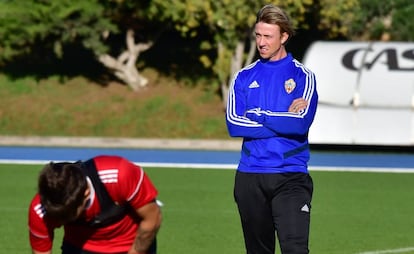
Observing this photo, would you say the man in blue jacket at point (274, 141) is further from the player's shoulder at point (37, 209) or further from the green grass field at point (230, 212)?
the green grass field at point (230, 212)

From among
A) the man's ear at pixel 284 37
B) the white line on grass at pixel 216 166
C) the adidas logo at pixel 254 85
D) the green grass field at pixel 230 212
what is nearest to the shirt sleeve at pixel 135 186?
the adidas logo at pixel 254 85

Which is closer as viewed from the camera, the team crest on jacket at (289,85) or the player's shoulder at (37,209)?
the player's shoulder at (37,209)

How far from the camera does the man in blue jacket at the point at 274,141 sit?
22.0ft

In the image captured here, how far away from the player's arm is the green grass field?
462 centimetres

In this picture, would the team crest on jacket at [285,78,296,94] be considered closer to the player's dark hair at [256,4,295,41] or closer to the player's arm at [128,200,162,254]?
the player's dark hair at [256,4,295,41]

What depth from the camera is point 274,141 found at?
6770mm

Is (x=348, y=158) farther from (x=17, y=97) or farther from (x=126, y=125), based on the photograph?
(x=17, y=97)

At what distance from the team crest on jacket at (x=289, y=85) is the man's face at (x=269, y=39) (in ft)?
0.63

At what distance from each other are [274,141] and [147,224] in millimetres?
1676

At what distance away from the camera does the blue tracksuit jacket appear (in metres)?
6.72

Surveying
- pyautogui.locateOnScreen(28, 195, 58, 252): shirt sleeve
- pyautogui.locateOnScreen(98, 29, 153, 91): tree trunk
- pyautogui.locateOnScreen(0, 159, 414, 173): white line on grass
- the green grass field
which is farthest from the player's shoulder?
pyautogui.locateOnScreen(98, 29, 153, 91): tree trunk

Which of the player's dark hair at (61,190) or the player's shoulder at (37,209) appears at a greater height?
the player's dark hair at (61,190)

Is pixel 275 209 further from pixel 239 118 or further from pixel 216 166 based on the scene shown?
pixel 216 166

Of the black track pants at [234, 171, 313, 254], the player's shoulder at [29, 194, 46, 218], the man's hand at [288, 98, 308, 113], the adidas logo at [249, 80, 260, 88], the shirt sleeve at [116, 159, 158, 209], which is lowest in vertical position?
the black track pants at [234, 171, 313, 254]
